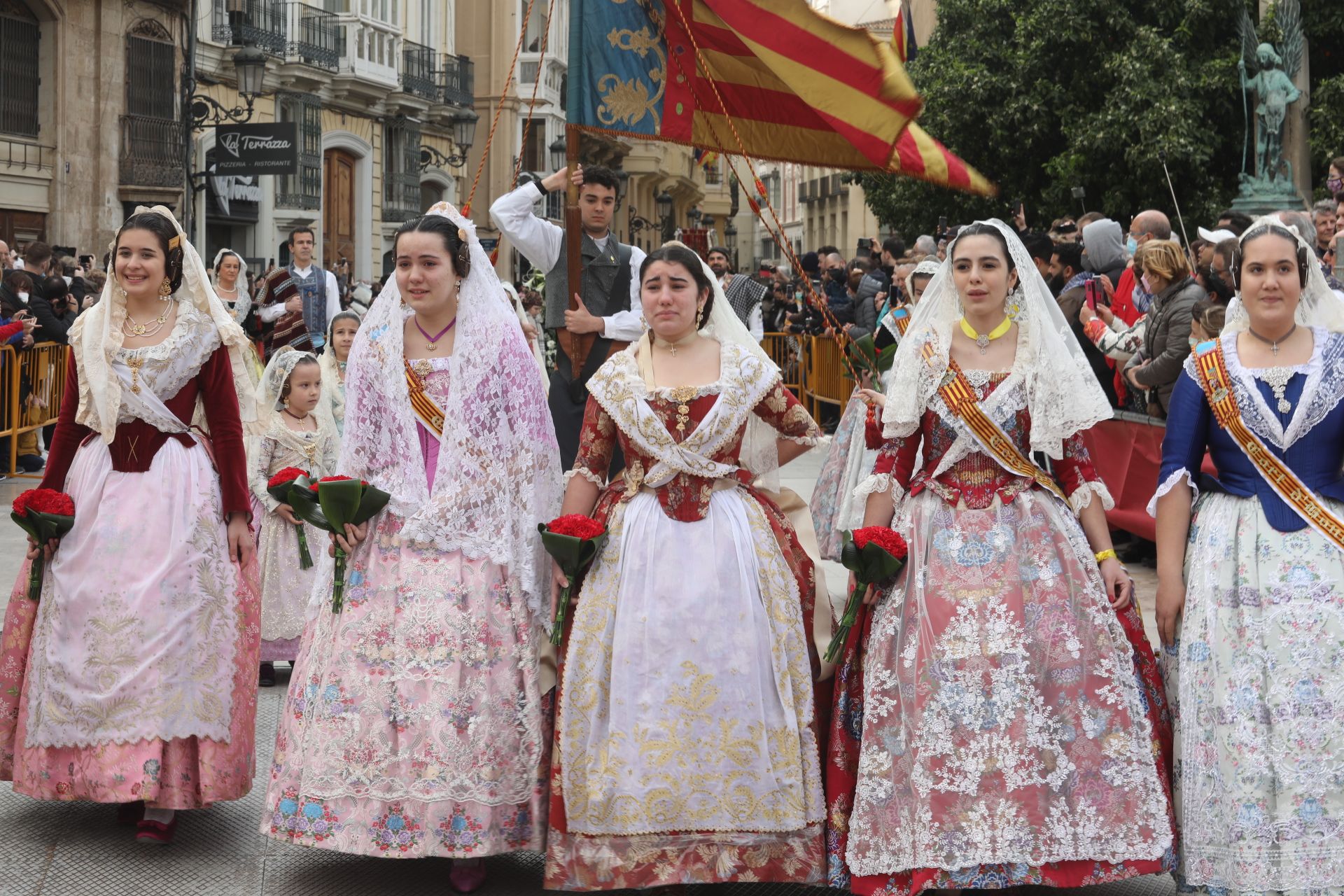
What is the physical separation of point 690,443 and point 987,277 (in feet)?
3.21

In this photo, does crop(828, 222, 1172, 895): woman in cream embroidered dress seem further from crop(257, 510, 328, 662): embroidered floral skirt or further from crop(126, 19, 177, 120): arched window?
crop(126, 19, 177, 120): arched window

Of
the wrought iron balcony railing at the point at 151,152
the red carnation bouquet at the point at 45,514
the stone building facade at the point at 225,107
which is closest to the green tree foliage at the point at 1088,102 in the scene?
the stone building facade at the point at 225,107

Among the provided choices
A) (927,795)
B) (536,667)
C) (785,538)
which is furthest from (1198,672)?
(536,667)

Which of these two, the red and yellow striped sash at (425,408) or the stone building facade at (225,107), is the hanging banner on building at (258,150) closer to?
the stone building facade at (225,107)

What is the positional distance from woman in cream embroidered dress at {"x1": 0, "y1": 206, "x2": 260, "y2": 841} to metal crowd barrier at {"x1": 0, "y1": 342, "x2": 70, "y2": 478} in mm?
8617

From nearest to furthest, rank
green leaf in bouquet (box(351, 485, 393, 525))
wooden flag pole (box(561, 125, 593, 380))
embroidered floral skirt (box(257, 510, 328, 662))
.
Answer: green leaf in bouquet (box(351, 485, 393, 525)) < wooden flag pole (box(561, 125, 593, 380)) < embroidered floral skirt (box(257, 510, 328, 662))

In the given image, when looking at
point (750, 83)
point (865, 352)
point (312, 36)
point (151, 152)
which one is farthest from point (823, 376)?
point (312, 36)

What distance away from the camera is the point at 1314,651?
4273 millimetres

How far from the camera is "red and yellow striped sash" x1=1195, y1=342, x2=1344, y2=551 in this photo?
437 centimetres

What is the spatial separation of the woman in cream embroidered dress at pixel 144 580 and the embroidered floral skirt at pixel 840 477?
4173mm

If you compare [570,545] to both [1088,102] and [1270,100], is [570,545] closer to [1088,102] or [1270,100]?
[1270,100]

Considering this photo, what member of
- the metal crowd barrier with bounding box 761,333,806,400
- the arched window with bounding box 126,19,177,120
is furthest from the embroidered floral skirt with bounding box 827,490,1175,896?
the arched window with bounding box 126,19,177,120

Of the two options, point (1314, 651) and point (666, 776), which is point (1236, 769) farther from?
point (666, 776)

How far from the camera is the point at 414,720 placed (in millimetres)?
4621
